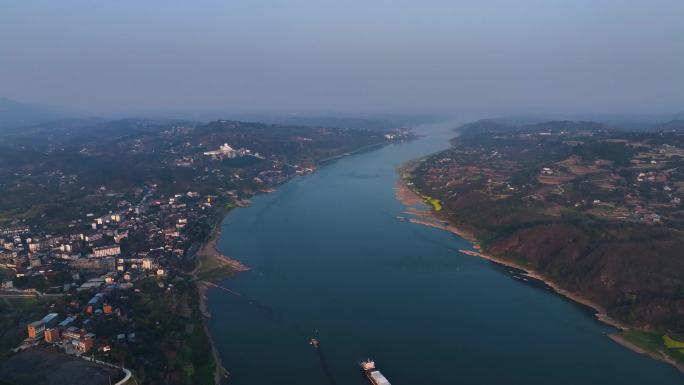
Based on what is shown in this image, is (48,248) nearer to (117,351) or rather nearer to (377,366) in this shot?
(117,351)

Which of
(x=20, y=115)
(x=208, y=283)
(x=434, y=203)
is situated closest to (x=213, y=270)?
(x=208, y=283)

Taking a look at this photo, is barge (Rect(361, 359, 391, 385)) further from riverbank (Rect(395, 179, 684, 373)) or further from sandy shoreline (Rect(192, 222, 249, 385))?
riverbank (Rect(395, 179, 684, 373))

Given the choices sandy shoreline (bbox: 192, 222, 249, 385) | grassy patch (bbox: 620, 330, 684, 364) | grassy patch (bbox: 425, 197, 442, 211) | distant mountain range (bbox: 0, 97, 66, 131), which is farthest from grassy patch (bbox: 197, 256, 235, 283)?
distant mountain range (bbox: 0, 97, 66, 131)

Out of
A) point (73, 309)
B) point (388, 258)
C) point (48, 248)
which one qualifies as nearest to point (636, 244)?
point (388, 258)

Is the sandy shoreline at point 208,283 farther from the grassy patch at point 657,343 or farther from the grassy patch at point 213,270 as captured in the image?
the grassy patch at point 657,343

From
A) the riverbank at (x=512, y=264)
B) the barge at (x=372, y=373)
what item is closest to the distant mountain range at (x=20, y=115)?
the riverbank at (x=512, y=264)
